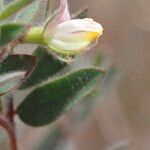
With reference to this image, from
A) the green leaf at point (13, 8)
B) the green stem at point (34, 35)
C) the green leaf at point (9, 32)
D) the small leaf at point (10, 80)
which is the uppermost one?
the green leaf at point (13, 8)

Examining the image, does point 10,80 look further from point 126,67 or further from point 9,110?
point 126,67

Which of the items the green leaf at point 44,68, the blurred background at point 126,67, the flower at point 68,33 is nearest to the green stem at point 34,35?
the flower at point 68,33

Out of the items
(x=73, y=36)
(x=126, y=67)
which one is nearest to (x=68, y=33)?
(x=73, y=36)

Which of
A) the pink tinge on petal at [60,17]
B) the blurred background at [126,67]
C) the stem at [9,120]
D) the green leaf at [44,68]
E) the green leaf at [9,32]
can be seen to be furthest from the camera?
the blurred background at [126,67]

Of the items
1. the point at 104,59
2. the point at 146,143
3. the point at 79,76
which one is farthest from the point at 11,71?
the point at 146,143

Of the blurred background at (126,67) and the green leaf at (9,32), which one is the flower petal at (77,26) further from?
the blurred background at (126,67)

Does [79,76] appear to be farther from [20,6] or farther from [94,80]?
[20,6]

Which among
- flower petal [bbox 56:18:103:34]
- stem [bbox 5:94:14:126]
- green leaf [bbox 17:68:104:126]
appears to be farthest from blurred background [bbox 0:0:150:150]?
flower petal [bbox 56:18:103:34]
